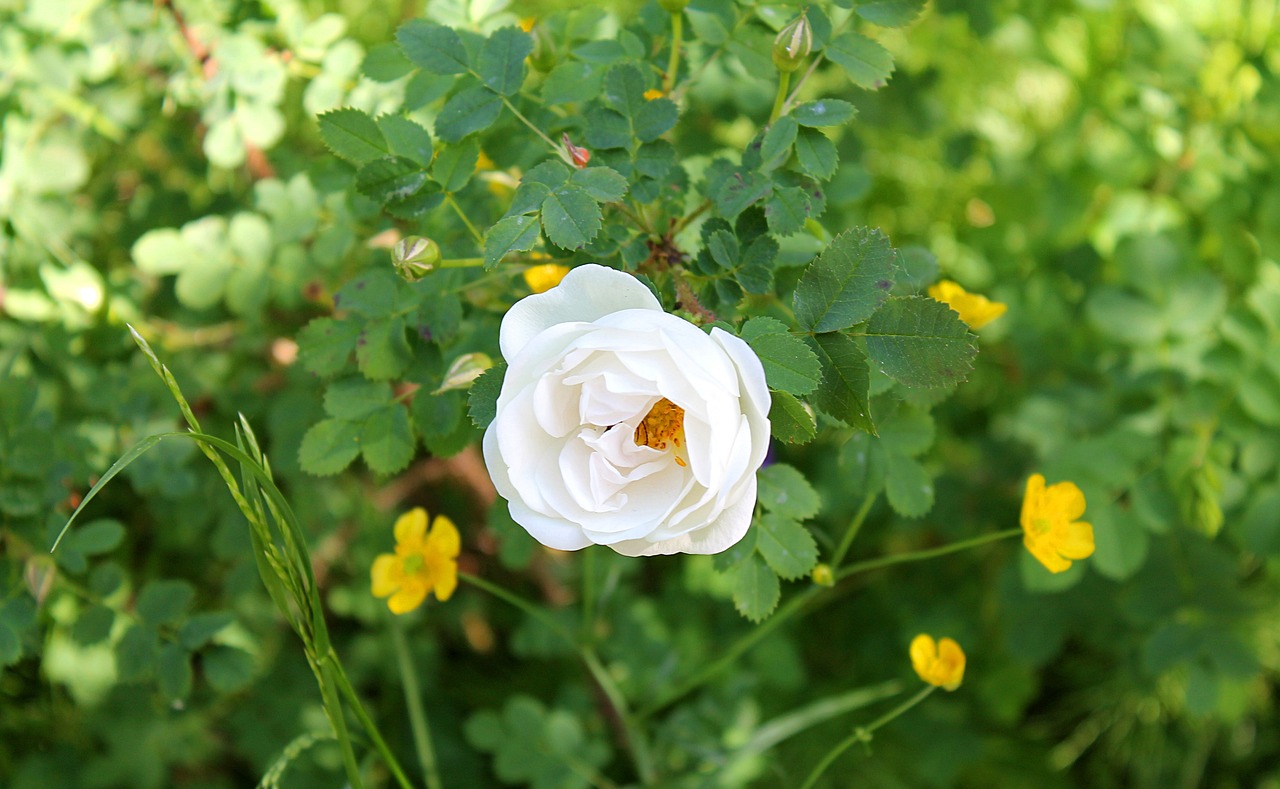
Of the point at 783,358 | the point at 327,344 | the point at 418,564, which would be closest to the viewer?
the point at 783,358

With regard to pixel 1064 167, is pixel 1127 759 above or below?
below

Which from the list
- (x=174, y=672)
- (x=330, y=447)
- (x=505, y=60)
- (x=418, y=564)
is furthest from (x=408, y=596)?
(x=505, y=60)

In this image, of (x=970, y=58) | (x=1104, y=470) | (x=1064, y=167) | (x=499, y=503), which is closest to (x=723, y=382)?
(x=499, y=503)

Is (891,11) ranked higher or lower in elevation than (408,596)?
higher

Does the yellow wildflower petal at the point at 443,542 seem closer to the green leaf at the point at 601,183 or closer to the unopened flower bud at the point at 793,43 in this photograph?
the green leaf at the point at 601,183

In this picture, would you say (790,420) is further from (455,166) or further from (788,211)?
(455,166)

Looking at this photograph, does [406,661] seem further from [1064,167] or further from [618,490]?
[1064,167]

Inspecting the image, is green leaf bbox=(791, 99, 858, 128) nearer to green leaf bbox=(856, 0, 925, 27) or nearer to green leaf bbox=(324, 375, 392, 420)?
green leaf bbox=(856, 0, 925, 27)
